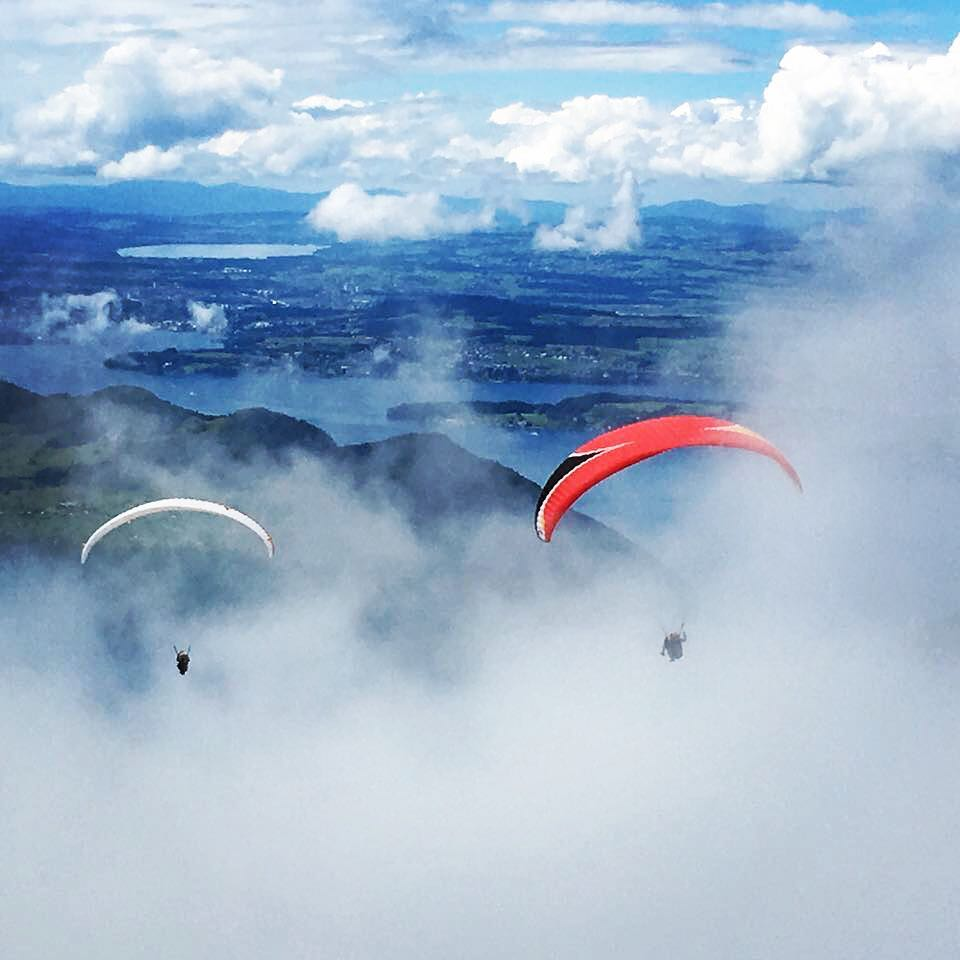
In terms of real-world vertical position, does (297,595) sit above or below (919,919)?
above

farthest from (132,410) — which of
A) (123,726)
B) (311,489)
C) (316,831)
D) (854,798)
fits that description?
(854,798)

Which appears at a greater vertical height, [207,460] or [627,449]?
[207,460]

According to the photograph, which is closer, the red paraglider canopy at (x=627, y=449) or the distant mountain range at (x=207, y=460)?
the red paraglider canopy at (x=627, y=449)

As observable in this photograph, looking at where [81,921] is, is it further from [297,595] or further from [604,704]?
[604,704]

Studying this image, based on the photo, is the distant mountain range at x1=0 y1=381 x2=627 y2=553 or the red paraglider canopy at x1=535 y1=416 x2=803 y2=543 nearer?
the red paraglider canopy at x1=535 y1=416 x2=803 y2=543

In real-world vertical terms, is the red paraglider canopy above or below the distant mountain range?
below

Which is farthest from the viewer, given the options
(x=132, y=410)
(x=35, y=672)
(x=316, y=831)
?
(x=132, y=410)

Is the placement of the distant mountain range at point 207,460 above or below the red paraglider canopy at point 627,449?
above

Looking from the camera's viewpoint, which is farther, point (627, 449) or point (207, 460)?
point (207, 460)
